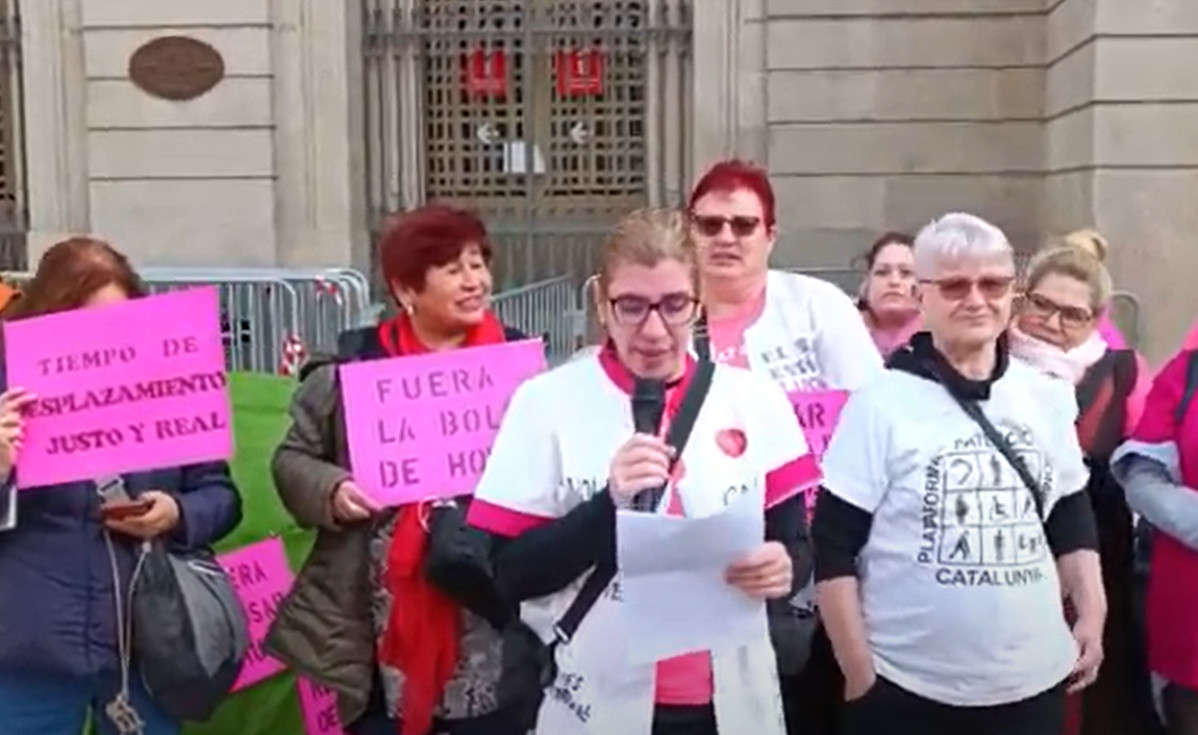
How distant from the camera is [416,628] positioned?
145 inches

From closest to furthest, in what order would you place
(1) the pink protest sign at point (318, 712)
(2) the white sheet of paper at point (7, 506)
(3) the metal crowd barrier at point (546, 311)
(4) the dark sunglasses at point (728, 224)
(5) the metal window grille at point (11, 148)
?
(2) the white sheet of paper at point (7, 506) < (4) the dark sunglasses at point (728, 224) < (1) the pink protest sign at point (318, 712) < (3) the metal crowd barrier at point (546, 311) < (5) the metal window grille at point (11, 148)

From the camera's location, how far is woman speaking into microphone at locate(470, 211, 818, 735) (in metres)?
2.93

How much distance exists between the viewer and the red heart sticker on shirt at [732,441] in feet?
9.78

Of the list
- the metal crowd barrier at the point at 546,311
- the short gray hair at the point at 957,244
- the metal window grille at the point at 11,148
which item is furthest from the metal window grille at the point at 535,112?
the short gray hair at the point at 957,244

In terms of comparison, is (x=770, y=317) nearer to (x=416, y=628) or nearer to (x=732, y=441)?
(x=732, y=441)

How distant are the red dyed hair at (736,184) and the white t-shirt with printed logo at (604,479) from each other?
909mm

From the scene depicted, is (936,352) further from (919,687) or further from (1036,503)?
(919,687)

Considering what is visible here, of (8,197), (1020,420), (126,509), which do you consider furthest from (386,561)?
(8,197)


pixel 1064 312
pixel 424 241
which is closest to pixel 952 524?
pixel 1064 312

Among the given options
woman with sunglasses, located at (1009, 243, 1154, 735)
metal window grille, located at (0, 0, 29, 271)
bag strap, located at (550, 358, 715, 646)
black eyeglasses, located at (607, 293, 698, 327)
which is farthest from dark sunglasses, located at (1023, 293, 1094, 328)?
metal window grille, located at (0, 0, 29, 271)

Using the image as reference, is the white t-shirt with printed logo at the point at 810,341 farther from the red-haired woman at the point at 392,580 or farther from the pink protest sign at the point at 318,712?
the pink protest sign at the point at 318,712

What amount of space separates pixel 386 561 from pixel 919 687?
50.8 inches

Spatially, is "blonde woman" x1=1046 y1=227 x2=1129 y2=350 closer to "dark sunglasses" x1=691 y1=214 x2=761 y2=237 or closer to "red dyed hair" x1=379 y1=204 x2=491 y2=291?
"dark sunglasses" x1=691 y1=214 x2=761 y2=237

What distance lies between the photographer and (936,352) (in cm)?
338
